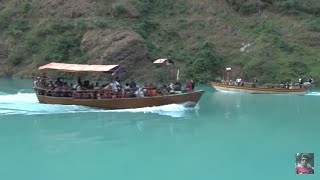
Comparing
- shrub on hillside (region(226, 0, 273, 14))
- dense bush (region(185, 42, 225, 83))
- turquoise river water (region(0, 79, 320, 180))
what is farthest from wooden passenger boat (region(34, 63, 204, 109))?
shrub on hillside (region(226, 0, 273, 14))

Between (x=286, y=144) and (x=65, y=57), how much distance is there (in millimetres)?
33815

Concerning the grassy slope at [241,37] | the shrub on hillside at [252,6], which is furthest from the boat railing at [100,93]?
the shrub on hillside at [252,6]

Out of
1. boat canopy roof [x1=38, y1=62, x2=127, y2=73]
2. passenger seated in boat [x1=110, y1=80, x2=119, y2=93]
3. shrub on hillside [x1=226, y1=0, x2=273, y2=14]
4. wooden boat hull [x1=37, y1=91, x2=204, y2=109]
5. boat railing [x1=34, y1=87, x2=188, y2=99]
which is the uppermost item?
shrub on hillside [x1=226, y1=0, x2=273, y2=14]

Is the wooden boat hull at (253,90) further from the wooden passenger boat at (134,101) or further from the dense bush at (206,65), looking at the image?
the wooden passenger boat at (134,101)

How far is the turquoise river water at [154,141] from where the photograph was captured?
12680mm

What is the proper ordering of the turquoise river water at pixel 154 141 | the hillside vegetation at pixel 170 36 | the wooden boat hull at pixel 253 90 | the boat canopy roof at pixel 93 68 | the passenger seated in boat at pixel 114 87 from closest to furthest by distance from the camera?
the turquoise river water at pixel 154 141, the boat canopy roof at pixel 93 68, the passenger seated in boat at pixel 114 87, the wooden boat hull at pixel 253 90, the hillside vegetation at pixel 170 36

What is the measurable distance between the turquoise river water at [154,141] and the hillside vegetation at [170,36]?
1688 centimetres

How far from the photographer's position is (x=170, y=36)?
4878 cm

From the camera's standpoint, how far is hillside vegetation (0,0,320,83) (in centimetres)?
4347

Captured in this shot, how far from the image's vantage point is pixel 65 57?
46906 mm

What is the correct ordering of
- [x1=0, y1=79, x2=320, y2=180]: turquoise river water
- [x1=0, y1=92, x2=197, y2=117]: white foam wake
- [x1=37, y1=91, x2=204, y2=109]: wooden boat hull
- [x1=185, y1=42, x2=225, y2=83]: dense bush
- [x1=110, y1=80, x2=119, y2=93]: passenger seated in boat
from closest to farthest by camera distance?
[x1=0, y1=79, x2=320, y2=180]: turquoise river water → [x1=0, y1=92, x2=197, y2=117]: white foam wake → [x1=37, y1=91, x2=204, y2=109]: wooden boat hull → [x1=110, y1=80, x2=119, y2=93]: passenger seated in boat → [x1=185, y1=42, x2=225, y2=83]: dense bush

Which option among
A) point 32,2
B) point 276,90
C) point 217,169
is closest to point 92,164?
point 217,169

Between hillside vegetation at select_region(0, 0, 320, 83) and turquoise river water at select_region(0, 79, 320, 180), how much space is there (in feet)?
55.4

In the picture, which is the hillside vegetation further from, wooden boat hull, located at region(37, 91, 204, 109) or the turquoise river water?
wooden boat hull, located at region(37, 91, 204, 109)
